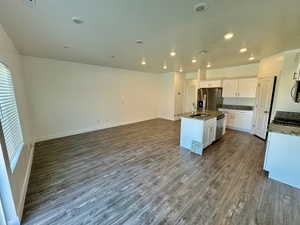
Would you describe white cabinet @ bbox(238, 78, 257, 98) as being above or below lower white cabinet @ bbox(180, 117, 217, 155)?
above

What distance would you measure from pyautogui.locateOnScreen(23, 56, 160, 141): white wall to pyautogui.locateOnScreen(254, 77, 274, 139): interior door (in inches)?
189

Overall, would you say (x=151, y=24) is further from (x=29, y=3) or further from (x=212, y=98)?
(x=212, y=98)

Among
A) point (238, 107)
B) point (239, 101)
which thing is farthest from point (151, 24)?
point (239, 101)

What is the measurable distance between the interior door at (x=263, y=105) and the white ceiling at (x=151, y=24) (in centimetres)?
129

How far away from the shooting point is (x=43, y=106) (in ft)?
12.9

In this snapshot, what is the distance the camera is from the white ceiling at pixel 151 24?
1488 millimetres

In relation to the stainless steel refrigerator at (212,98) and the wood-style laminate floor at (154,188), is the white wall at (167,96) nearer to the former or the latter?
the stainless steel refrigerator at (212,98)

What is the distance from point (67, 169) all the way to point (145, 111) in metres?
4.76

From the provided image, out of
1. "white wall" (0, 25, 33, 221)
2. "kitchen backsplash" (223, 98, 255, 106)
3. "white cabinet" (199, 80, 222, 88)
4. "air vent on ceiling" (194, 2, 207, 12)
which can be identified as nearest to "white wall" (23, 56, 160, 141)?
"white wall" (0, 25, 33, 221)

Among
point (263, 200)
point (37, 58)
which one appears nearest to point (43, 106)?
point (37, 58)

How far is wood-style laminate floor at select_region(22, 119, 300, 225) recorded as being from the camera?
1.61 metres

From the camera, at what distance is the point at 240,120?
4883 mm

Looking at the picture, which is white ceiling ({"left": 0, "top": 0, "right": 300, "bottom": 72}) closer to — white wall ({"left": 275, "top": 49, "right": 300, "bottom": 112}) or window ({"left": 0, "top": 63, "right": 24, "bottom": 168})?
white wall ({"left": 275, "top": 49, "right": 300, "bottom": 112})

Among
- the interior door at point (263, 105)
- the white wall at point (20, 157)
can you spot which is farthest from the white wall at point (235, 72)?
the white wall at point (20, 157)
